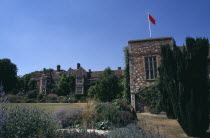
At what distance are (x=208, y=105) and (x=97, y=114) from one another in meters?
4.23

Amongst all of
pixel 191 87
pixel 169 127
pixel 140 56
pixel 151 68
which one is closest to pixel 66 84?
pixel 140 56

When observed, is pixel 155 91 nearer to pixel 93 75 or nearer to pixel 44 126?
pixel 44 126

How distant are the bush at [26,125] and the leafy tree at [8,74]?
135ft

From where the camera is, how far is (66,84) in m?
42.9

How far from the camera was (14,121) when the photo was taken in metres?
3.95

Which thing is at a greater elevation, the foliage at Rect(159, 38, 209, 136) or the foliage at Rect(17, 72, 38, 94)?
the foliage at Rect(17, 72, 38, 94)

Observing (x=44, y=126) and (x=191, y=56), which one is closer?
(x=44, y=126)

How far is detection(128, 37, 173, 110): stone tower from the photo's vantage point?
15484 mm

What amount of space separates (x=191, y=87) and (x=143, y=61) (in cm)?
1013

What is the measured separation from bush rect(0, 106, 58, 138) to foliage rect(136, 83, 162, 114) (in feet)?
35.9

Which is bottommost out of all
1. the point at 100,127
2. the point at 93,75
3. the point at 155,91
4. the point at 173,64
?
the point at 100,127

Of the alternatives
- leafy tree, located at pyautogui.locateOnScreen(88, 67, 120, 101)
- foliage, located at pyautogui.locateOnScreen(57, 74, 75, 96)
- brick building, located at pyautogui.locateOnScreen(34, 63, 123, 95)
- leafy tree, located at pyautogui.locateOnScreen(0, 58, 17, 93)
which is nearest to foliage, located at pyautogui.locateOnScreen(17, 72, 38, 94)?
brick building, located at pyautogui.locateOnScreen(34, 63, 123, 95)

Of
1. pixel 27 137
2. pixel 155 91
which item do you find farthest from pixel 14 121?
pixel 155 91

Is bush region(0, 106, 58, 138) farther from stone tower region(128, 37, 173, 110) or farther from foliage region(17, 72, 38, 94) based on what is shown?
foliage region(17, 72, 38, 94)
